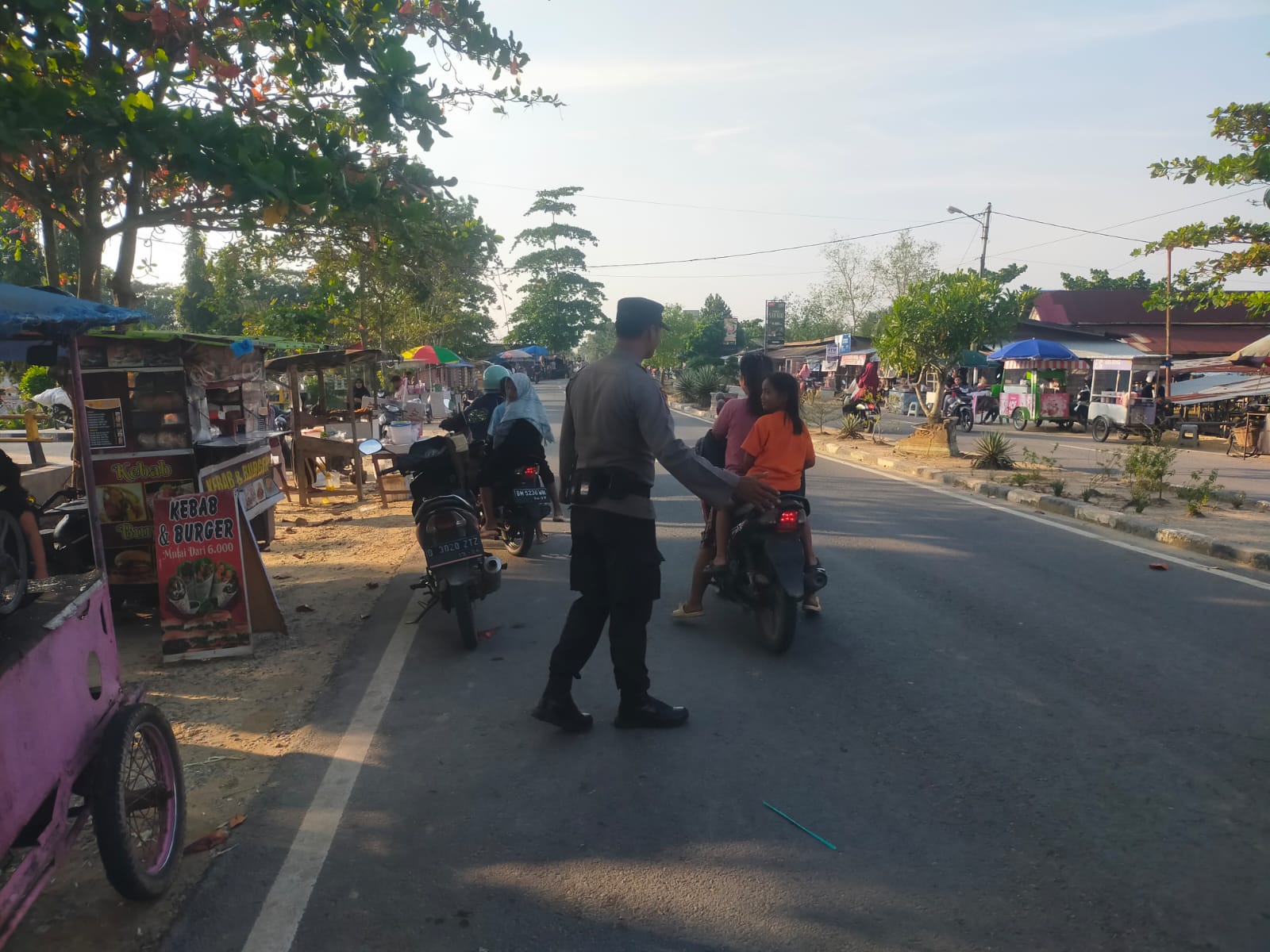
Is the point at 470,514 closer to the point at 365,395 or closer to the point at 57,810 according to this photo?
the point at 57,810

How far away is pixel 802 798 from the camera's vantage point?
12.2ft

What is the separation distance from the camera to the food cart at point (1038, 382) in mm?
25031

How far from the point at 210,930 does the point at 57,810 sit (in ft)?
2.00

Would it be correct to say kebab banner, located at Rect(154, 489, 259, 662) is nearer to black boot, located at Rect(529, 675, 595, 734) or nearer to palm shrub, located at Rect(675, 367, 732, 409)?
black boot, located at Rect(529, 675, 595, 734)

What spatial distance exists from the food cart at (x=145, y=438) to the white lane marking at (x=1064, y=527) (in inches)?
320

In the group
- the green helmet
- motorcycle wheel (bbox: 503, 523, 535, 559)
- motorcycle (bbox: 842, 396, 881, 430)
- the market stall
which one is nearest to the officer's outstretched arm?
motorcycle wheel (bbox: 503, 523, 535, 559)

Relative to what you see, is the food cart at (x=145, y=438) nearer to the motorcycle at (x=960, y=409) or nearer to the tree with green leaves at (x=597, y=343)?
the motorcycle at (x=960, y=409)

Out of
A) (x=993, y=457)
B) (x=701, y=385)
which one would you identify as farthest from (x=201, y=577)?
(x=701, y=385)

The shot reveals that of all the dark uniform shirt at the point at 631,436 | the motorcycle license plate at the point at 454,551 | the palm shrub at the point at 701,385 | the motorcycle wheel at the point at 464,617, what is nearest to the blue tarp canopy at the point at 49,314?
the dark uniform shirt at the point at 631,436

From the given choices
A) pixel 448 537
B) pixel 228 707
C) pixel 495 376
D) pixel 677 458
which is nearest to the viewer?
pixel 677 458

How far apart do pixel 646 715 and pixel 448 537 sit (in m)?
2.28

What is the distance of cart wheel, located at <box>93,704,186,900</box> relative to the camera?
282 cm

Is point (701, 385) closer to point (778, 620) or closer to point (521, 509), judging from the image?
point (521, 509)

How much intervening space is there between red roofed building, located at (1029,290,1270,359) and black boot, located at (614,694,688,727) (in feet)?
123
